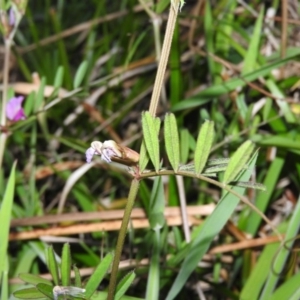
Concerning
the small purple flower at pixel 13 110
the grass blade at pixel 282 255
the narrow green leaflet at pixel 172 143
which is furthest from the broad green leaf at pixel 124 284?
the small purple flower at pixel 13 110

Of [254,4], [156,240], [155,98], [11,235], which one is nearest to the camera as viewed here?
[155,98]

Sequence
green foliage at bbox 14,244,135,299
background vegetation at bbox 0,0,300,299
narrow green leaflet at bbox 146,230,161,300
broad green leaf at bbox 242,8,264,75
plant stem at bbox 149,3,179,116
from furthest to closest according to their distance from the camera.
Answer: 1. broad green leaf at bbox 242,8,264,75
2. background vegetation at bbox 0,0,300,299
3. narrow green leaflet at bbox 146,230,161,300
4. green foliage at bbox 14,244,135,299
5. plant stem at bbox 149,3,179,116

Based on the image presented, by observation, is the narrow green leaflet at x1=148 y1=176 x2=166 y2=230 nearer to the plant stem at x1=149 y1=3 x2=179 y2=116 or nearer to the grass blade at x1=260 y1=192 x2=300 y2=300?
the grass blade at x1=260 y1=192 x2=300 y2=300

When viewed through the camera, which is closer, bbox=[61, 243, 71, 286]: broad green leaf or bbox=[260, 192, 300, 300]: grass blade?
bbox=[61, 243, 71, 286]: broad green leaf

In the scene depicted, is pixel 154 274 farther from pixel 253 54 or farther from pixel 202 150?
pixel 253 54

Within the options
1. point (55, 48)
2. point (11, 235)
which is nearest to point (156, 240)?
point (11, 235)

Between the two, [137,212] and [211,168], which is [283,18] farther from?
[211,168]

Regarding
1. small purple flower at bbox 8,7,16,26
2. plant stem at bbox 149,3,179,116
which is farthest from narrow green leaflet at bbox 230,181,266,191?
small purple flower at bbox 8,7,16,26
